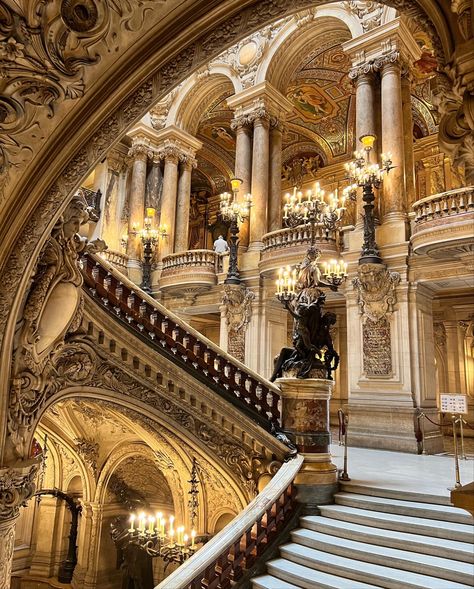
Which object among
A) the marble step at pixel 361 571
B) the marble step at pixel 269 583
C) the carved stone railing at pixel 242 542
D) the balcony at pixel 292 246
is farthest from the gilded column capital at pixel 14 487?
the balcony at pixel 292 246

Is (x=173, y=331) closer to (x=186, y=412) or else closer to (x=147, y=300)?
(x=147, y=300)

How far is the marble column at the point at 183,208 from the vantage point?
1709cm

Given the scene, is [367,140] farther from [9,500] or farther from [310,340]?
[9,500]

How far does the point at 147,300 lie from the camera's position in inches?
274

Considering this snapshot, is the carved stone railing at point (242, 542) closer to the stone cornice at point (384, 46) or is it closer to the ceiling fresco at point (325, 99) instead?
the stone cornice at point (384, 46)

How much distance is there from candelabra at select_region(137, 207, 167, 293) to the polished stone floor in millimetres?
8828

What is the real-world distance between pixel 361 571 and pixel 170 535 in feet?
7.69

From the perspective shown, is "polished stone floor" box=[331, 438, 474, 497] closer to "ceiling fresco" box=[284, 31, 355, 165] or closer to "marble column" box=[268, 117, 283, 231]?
"marble column" box=[268, 117, 283, 231]

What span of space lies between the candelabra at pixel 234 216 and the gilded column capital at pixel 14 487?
1001 cm

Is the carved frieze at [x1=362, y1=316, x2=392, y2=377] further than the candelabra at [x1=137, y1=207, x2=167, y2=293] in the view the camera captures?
No

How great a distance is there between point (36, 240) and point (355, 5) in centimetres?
1270

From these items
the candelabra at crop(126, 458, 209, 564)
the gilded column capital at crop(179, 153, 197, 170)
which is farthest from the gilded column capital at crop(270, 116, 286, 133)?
the candelabra at crop(126, 458, 209, 564)

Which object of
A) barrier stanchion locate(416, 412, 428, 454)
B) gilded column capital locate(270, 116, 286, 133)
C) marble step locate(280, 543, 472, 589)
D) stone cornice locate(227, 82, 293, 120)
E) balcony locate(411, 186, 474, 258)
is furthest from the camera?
gilded column capital locate(270, 116, 286, 133)

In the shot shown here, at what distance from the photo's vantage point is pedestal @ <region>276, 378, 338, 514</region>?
20.1ft
